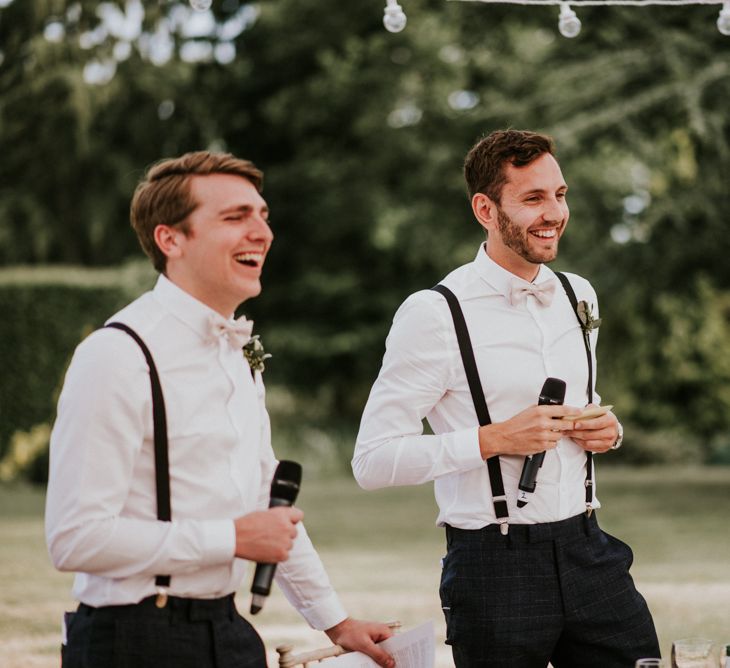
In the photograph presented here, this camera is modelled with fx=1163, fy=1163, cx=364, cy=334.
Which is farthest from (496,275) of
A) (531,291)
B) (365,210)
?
(365,210)

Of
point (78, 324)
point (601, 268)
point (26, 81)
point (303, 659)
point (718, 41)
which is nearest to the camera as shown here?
point (303, 659)

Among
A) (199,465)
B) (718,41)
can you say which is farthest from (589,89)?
(199,465)

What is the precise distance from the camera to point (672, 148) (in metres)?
16.0

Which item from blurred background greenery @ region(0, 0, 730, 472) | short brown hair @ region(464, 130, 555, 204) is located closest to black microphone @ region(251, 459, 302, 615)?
short brown hair @ region(464, 130, 555, 204)

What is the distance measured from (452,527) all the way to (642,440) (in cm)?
1919

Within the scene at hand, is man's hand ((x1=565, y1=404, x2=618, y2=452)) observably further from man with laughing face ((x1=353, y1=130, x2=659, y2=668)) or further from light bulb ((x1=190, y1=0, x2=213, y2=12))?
light bulb ((x1=190, y1=0, x2=213, y2=12))

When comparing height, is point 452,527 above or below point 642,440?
below

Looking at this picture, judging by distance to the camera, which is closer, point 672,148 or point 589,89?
point 589,89

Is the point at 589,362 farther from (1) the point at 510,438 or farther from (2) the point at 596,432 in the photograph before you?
(1) the point at 510,438

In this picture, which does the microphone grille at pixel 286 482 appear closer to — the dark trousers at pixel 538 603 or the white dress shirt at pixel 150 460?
the white dress shirt at pixel 150 460

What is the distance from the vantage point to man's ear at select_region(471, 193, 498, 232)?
315 cm

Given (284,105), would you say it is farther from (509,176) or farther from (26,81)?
(509,176)

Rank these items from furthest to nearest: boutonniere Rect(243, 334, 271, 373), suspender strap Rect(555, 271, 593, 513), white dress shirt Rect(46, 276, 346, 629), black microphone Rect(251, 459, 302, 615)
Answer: suspender strap Rect(555, 271, 593, 513) < boutonniere Rect(243, 334, 271, 373) < black microphone Rect(251, 459, 302, 615) < white dress shirt Rect(46, 276, 346, 629)

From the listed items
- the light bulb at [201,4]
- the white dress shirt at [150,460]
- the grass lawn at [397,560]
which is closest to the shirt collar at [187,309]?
the white dress shirt at [150,460]
